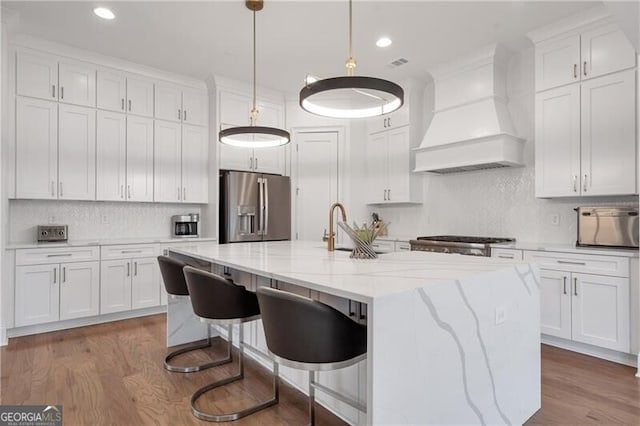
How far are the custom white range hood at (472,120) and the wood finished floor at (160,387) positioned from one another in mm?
1927

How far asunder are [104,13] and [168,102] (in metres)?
1.45

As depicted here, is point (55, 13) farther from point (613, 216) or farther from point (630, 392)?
point (630, 392)

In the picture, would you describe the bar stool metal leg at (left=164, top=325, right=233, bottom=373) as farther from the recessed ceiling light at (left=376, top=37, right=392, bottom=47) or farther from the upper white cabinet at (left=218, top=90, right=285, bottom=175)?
the recessed ceiling light at (left=376, top=37, right=392, bottom=47)

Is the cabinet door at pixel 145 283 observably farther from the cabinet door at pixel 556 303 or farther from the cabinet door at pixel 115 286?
the cabinet door at pixel 556 303

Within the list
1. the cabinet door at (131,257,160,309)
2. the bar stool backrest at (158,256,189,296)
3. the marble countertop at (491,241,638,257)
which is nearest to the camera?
the bar stool backrest at (158,256,189,296)

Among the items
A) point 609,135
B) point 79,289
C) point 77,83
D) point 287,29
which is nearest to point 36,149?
point 77,83

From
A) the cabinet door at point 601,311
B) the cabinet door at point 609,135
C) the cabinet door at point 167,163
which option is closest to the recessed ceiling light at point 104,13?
the cabinet door at point 167,163

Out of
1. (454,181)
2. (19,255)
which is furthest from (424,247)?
(19,255)

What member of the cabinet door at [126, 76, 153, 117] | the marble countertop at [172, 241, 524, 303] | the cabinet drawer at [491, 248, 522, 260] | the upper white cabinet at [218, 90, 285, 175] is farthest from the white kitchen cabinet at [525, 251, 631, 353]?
the cabinet door at [126, 76, 153, 117]

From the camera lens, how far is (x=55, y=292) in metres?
3.67

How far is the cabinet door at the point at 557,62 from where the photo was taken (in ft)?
11.0

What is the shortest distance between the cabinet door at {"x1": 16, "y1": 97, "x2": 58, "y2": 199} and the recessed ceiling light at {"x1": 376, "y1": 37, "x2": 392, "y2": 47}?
3368 millimetres

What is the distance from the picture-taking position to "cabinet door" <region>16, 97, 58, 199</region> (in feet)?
12.1

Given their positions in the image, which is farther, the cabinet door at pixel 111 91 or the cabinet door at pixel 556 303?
the cabinet door at pixel 111 91
